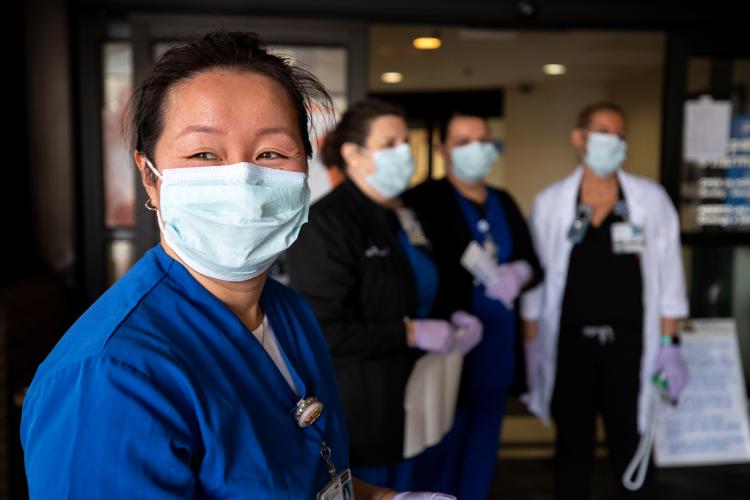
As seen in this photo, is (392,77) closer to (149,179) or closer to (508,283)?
(508,283)

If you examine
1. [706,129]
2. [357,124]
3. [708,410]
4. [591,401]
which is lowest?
[708,410]

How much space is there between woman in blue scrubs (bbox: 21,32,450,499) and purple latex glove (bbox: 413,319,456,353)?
3.19 ft

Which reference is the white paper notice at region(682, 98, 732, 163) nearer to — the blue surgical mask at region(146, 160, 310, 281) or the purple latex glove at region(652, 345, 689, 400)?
the purple latex glove at region(652, 345, 689, 400)

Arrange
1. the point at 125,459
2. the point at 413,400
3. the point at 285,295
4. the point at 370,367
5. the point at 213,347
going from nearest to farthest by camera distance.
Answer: the point at 125,459 → the point at 213,347 → the point at 285,295 → the point at 370,367 → the point at 413,400

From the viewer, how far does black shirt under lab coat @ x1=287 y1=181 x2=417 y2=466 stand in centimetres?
197

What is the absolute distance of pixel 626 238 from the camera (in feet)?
8.76

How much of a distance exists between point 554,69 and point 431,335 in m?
6.22

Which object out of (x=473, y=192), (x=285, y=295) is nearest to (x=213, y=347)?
(x=285, y=295)

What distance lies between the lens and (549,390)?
2.86 meters

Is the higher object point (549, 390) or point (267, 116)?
point (267, 116)

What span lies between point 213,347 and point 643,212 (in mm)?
2259

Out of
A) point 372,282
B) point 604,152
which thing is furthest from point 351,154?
point 604,152

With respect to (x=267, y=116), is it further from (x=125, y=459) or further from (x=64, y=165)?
(x=64, y=165)

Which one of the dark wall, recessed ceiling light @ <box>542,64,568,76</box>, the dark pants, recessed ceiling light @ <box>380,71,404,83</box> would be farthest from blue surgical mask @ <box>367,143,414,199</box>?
recessed ceiling light @ <box>542,64,568,76</box>
